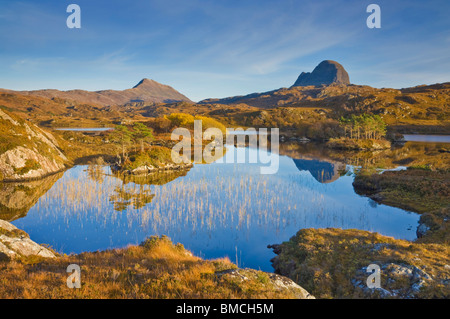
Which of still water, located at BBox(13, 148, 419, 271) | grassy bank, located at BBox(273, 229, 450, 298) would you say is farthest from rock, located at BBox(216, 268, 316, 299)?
still water, located at BBox(13, 148, 419, 271)

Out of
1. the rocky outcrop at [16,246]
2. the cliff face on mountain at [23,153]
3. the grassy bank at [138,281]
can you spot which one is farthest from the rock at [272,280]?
the cliff face on mountain at [23,153]

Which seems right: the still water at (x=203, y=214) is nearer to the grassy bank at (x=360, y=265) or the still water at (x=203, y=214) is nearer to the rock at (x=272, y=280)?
the grassy bank at (x=360, y=265)

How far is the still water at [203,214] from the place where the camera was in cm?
1655

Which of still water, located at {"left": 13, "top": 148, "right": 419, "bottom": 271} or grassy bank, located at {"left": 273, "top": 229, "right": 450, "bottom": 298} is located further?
still water, located at {"left": 13, "top": 148, "right": 419, "bottom": 271}

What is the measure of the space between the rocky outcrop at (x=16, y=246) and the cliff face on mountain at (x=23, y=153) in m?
22.5

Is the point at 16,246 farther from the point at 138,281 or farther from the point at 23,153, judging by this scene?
the point at 23,153

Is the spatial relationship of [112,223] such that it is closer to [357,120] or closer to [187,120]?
[187,120]

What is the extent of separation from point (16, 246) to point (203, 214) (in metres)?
12.9

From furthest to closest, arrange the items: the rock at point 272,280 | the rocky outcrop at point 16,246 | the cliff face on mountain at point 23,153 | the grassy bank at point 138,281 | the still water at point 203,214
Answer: the cliff face on mountain at point 23,153
the still water at point 203,214
the rocky outcrop at point 16,246
the rock at point 272,280
the grassy bank at point 138,281

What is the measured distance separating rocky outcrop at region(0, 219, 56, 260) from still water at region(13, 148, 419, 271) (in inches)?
139

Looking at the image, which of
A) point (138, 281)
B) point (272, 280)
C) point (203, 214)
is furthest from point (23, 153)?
point (272, 280)

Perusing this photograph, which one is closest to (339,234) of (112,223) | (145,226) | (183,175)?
(145,226)

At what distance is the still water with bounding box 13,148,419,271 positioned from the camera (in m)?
16.5

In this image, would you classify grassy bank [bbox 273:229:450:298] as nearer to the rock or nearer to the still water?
the rock
